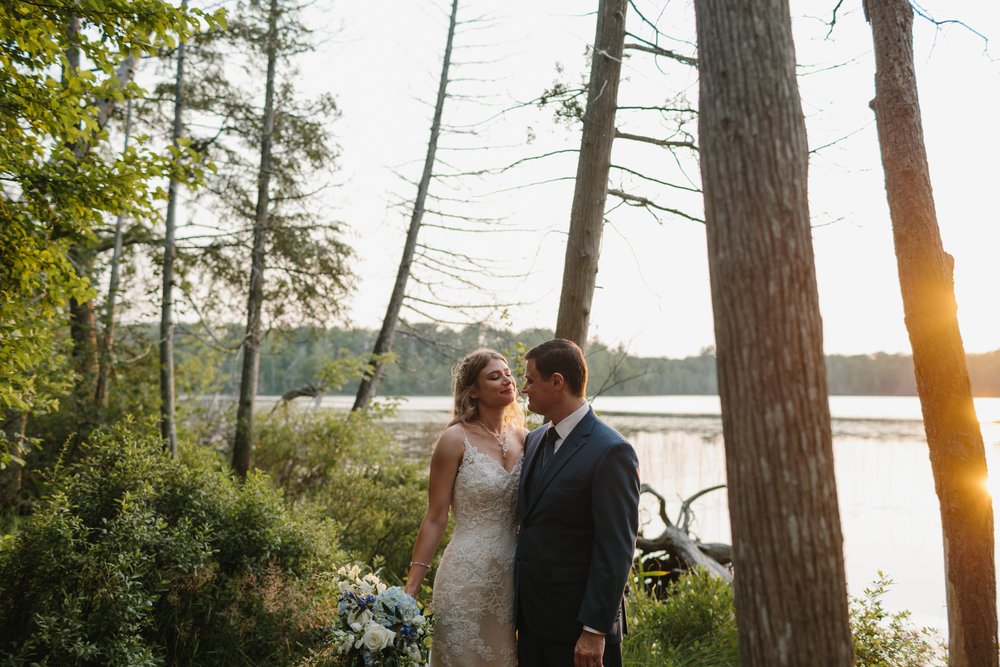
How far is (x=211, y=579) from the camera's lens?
4.46m

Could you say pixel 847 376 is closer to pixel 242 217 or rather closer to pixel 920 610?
pixel 920 610

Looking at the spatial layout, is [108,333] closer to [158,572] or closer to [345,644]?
[158,572]

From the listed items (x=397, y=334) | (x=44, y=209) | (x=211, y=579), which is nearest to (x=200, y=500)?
(x=211, y=579)

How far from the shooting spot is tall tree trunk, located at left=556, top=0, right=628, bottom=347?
5.19 meters

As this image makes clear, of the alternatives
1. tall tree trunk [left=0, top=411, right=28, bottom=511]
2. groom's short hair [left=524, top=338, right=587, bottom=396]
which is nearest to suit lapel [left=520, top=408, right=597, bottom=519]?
groom's short hair [left=524, top=338, right=587, bottom=396]

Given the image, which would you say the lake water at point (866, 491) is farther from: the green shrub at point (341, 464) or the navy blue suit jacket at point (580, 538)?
the navy blue suit jacket at point (580, 538)

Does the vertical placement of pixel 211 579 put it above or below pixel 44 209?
below

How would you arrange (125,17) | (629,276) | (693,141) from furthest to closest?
(629,276), (693,141), (125,17)

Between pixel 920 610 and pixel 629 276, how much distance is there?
6.52 meters

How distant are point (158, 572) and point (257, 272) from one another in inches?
266

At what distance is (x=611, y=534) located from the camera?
277 cm

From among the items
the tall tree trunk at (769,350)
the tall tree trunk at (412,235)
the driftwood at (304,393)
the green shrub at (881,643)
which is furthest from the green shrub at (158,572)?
the tall tree trunk at (412,235)

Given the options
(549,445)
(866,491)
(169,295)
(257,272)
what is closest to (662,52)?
(549,445)

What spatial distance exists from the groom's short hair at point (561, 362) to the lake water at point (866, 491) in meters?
5.18
